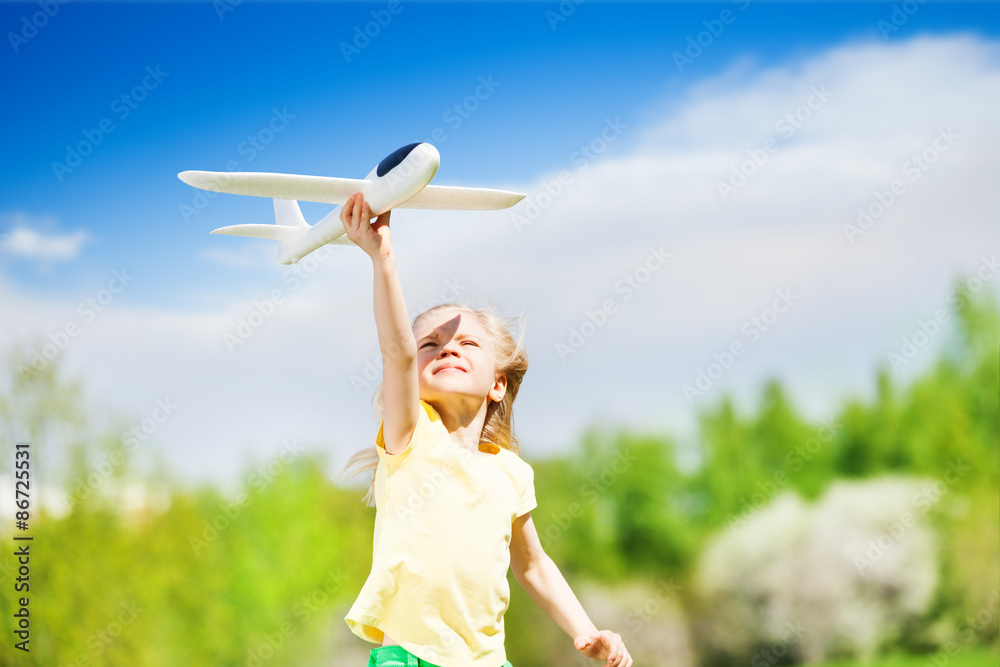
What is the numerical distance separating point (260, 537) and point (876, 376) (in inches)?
359

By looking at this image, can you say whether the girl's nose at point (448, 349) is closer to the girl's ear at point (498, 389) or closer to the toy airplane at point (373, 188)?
the girl's ear at point (498, 389)

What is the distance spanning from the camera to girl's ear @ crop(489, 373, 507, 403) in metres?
2.33

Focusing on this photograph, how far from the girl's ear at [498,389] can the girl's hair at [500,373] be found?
16mm

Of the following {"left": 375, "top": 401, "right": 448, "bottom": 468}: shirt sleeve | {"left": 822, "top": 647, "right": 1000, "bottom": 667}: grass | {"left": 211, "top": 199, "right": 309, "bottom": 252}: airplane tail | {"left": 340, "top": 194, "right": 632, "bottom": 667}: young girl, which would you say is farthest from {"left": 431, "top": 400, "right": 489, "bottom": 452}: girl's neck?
{"left": 822, "top": 647, "right": 1000, "bottom": 667}: grass

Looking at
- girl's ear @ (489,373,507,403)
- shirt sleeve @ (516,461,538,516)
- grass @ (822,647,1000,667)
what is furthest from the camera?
grass @ (822,647,1000,667)

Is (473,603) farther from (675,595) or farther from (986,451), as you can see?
(986,451)

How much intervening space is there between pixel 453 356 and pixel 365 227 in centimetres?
48

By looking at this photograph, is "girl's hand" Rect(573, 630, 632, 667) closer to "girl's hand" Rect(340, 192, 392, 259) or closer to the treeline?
"girl's hand" Rect(340, 192, 392, 259)

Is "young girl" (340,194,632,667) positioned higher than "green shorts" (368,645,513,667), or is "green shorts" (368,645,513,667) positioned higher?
"young girl" (340,194,632,667)

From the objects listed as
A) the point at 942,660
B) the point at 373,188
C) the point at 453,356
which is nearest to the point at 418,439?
the point at 453,356

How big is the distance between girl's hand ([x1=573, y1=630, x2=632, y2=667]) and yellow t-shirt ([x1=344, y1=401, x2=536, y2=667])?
0.26 m

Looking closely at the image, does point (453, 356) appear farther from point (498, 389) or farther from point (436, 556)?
point (436, 556)

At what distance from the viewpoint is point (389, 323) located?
5.80 ft

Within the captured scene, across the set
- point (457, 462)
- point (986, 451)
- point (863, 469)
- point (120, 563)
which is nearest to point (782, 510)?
point (863, 469)
